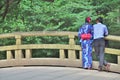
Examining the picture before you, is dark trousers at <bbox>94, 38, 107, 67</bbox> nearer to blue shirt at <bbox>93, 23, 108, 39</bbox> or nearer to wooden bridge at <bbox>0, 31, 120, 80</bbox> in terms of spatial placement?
blue shirt at <bbox>93, 23, 108, 39</bbox>

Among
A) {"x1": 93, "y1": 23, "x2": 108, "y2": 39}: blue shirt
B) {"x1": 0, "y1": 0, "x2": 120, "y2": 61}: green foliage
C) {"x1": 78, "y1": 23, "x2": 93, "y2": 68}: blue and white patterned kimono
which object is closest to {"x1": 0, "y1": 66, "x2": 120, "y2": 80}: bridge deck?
{"x1": 78, "y1": 23, "x2": 93, "y2": 68}: blue and white patterned kimono

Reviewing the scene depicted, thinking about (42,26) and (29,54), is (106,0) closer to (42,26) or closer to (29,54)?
(42,26)

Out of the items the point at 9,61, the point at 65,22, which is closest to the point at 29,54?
the point at 9,61

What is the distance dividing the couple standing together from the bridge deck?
281 mm

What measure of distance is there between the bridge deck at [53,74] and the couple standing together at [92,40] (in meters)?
0.28

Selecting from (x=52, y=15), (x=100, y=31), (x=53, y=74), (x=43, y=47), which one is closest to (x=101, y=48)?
(x=100, y=31)

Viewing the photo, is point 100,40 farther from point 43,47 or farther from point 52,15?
point 52,15

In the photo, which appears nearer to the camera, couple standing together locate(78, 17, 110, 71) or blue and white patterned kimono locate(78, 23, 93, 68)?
couple standing together locate(78, 17, 110, 71)

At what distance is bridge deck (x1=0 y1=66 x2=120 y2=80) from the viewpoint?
37.0 feet

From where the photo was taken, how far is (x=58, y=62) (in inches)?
539

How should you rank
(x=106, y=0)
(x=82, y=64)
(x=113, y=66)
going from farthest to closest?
(x=106, y=0), (x=82, y=64), (x=113, y=66)

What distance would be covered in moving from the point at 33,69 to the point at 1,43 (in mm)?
4768

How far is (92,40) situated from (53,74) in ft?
5.75

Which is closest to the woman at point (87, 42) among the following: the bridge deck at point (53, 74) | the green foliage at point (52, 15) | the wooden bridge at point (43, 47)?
the bridge deck at point (53, 74)
